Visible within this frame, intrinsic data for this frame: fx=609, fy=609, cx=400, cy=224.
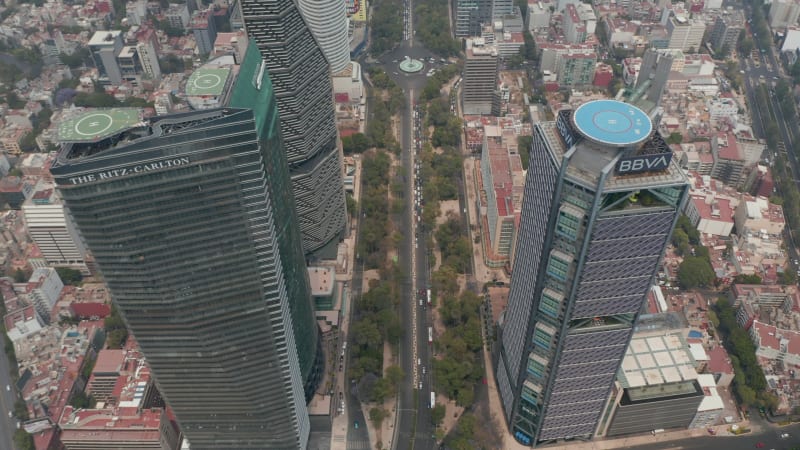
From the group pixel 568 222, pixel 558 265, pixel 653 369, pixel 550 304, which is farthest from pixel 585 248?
pixel 653 369

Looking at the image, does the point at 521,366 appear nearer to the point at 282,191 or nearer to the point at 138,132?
the point at 282,191

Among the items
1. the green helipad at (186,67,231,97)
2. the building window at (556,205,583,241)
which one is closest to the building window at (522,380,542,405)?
the building window at (556,205,583,241)

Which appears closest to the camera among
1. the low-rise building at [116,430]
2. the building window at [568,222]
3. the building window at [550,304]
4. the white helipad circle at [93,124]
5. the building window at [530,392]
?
the white helipad circle at [93,124]

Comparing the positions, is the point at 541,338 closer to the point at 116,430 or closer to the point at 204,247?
the point at 204,247

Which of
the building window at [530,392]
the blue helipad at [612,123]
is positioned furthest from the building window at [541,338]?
the blue helipad at [612,123]

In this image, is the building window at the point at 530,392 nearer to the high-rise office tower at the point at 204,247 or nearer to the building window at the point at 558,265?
the building window at the point at 558,265

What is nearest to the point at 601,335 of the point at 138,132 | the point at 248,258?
the point at 248,258
